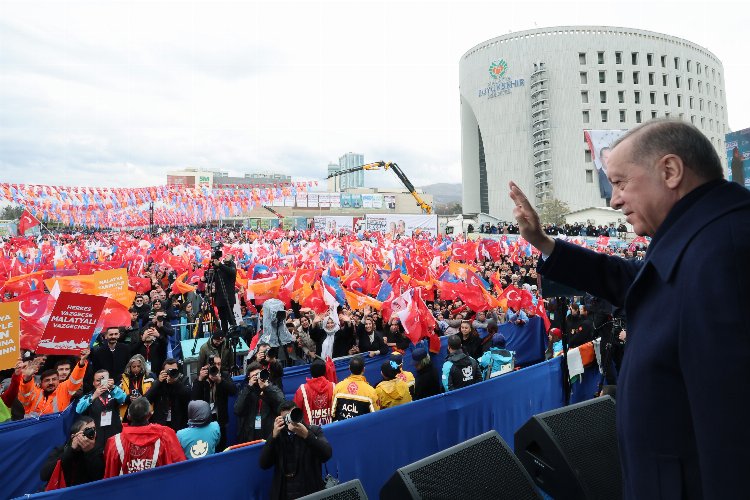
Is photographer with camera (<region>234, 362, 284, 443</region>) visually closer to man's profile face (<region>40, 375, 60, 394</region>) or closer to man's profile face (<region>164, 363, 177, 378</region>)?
man's profile face (<region>164, 363, 177, 378</region>)

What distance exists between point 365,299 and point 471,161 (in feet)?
235

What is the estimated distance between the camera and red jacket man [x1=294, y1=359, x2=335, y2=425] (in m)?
5.44

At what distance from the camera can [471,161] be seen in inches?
3098

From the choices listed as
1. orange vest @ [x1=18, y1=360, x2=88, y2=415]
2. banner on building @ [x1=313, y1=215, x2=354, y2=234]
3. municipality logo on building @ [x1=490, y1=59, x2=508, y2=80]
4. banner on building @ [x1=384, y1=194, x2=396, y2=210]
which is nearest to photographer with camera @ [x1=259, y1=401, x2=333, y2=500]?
orange vest @ [x1=18, y1=360, x2=88, y2=415]

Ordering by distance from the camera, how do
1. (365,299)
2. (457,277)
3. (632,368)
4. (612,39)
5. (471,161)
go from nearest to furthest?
(632,368) → (365,299) → (457,277) → (612,39) → (471,161)

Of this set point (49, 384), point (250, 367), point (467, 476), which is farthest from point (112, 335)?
point (467, 476)

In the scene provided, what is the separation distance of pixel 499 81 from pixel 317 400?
2799 inches

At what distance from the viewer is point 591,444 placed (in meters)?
2.64

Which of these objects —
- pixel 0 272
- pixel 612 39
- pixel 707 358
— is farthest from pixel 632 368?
pixel 612 39

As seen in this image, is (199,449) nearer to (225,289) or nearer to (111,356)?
(111,356)

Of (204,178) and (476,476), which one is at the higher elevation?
(204,178)

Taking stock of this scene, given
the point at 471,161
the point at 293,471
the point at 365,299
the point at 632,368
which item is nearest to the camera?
the point at 632,368

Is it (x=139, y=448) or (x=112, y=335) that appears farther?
(x=112, y=335)

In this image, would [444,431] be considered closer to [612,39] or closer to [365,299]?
[365,299]
